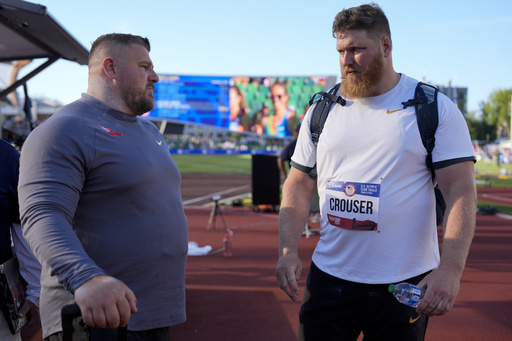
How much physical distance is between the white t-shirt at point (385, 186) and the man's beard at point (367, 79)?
0.05 m

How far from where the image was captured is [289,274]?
2.69m

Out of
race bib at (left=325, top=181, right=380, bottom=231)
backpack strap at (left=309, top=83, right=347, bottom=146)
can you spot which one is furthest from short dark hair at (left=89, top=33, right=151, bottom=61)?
race bib at (left=325, top=181, right=380, bottom=231)

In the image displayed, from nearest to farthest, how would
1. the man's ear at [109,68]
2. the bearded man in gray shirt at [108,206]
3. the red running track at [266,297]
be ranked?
the bearded man in gray shirt at [108,206] → the man's ear at [109,68] → the red running track at [266,297]

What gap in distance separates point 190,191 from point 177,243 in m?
19.7

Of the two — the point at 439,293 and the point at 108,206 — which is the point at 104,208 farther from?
the point at 439,293

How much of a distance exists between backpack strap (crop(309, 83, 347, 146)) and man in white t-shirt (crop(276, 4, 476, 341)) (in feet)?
0.18

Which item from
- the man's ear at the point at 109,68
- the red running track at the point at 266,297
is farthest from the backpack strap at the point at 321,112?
the red running track at the point at 266,297

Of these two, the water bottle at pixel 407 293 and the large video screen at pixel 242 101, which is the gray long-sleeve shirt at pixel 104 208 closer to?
the water bottle at pixel 407 293

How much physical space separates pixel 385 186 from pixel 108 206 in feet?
4.25

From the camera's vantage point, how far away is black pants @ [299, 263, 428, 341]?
2531 mm

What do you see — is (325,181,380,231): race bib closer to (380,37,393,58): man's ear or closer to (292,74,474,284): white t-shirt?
(292,74,474,284): white t-shirt

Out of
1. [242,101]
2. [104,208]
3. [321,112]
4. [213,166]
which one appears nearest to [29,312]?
[104,208]

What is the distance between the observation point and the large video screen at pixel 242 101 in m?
64.9

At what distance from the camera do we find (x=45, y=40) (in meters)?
6.46
